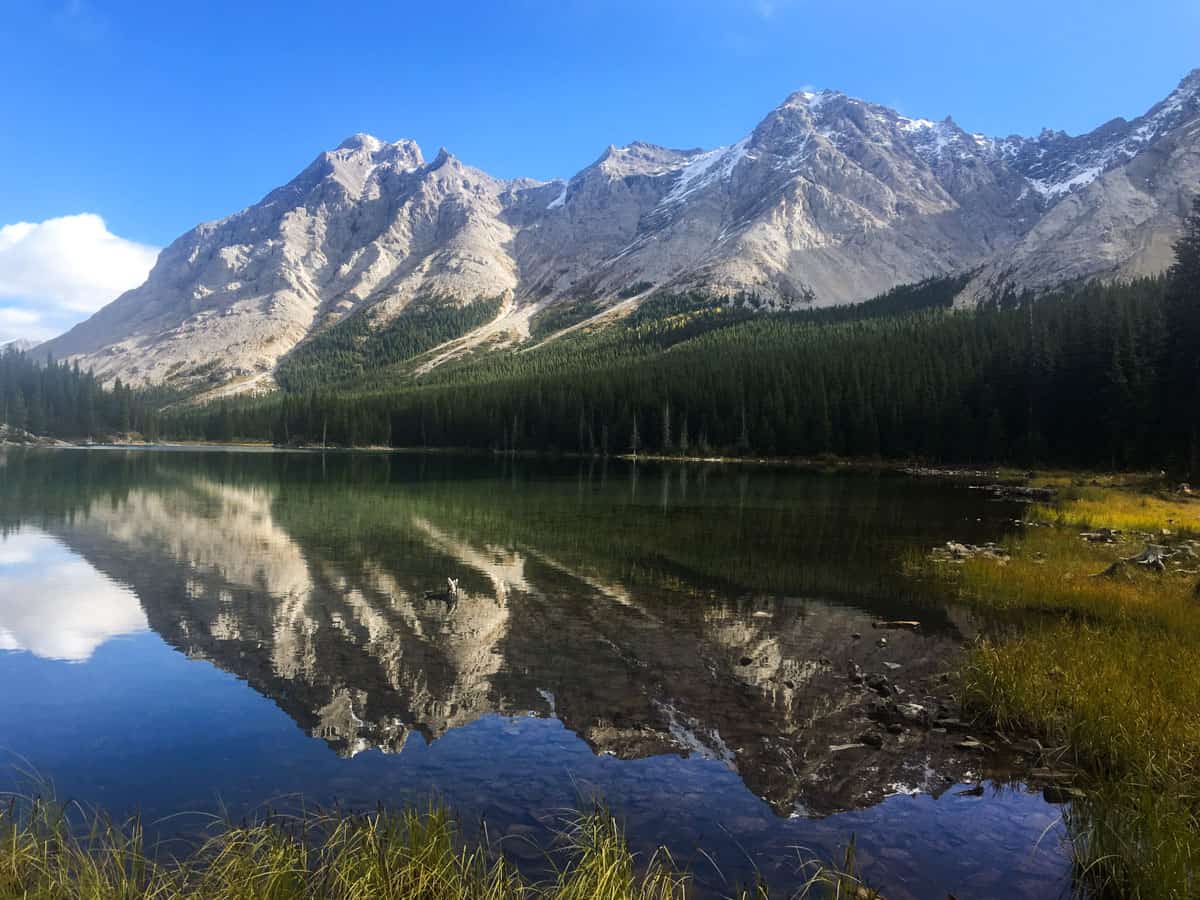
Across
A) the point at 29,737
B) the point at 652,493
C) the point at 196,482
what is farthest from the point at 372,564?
the point at 196,482

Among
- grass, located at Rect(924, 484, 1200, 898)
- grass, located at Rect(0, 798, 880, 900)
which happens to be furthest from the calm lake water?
grass, located at Rect(0, 798, 880, 900)

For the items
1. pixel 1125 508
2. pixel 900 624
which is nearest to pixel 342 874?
pixel 900 624

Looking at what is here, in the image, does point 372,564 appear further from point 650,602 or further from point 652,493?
point 652,493

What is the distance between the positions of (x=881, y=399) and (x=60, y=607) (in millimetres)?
118127

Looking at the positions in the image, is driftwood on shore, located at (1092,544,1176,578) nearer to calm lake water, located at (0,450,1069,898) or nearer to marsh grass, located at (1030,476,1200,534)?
calm lake water, located at (0,450,1069,898)

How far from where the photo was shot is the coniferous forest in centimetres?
7656

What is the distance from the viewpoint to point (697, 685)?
17281 mm

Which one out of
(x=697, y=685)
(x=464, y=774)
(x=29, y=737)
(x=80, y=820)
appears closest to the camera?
(x=80, y=820)

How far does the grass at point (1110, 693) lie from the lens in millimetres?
8516

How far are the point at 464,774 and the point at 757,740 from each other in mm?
5837

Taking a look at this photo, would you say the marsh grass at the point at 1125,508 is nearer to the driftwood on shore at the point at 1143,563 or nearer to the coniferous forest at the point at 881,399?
the coniferous forest at the point at 881,399

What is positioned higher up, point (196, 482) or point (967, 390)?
point (967, 390)

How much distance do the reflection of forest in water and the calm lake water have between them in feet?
0.41

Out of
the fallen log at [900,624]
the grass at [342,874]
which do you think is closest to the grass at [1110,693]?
the fallen log at [900,624]
